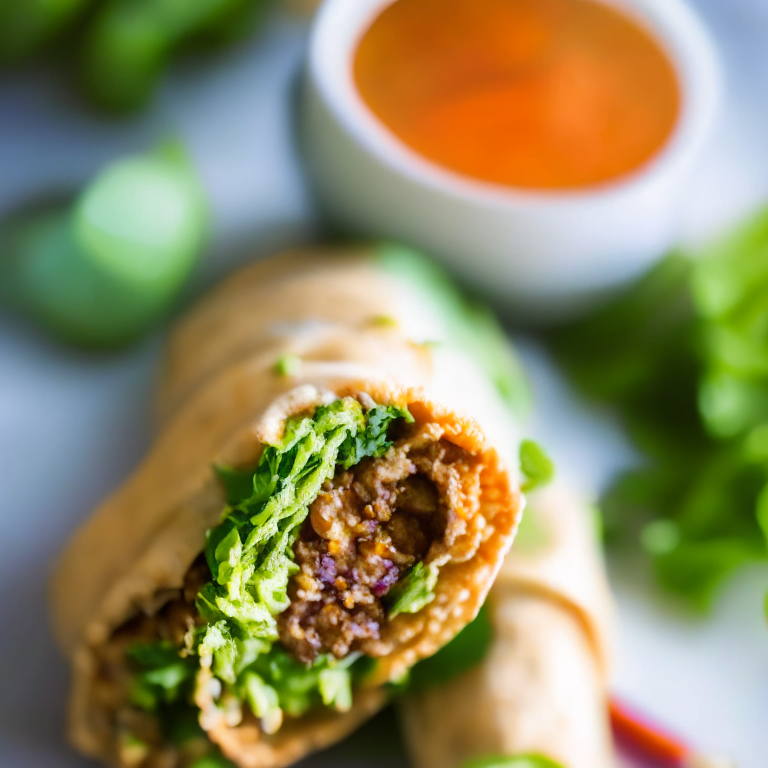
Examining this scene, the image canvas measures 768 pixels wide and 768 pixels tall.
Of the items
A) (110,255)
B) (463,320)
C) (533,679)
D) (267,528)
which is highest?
(267,528)

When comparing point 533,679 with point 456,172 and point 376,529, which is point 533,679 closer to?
point 376,529

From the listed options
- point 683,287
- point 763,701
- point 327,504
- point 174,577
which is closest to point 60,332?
point 174,577

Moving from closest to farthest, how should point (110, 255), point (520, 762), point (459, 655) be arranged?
point (520, 762) → point (459, 655) → point (110, 255)

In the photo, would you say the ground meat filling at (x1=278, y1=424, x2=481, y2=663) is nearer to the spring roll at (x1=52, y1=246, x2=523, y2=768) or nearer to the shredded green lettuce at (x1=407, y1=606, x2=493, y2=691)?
the spring roll at (x1=52, y1=246, x2=523, y2=768)

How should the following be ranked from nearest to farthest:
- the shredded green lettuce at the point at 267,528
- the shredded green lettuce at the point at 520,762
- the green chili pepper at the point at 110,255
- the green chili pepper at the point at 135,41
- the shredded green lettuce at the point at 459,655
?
the shredded green lettuce at the point at 267,528 < the shredded green lettuce at the point at 520,762 < the shredded green lettuce at the point at 459,655 < the green chili pepper at the point at 110,255 < the green chili pepper at the point at 135,41

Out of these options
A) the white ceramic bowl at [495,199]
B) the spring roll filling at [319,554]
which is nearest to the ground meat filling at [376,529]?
the spring roll filling at [319,554]

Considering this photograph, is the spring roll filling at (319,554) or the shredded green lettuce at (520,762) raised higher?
the spring roll filling at (319,554)

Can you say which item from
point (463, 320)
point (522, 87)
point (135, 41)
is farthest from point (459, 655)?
point (135, 41)

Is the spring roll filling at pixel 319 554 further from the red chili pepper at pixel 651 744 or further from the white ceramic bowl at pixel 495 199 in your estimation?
the white ceramic bowl at pixel 495 199

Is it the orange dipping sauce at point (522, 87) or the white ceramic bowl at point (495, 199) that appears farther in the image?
the orange dipping sauce at point (522, 87)
